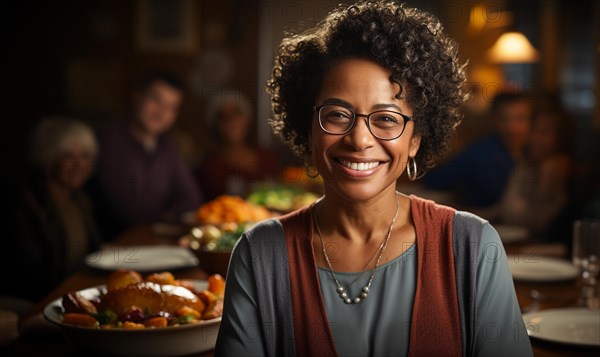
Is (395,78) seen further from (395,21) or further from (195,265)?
(195,265)

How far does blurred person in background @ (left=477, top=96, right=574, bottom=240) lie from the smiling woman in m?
2.19

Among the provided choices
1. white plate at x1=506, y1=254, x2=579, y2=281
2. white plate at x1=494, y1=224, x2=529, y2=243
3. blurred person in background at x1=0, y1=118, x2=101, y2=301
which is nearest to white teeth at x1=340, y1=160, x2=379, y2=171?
white plate at x1=506, y1=254, x2=579, y2=281

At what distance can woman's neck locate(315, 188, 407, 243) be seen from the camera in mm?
1420

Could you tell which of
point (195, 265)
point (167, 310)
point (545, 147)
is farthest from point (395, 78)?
point (545, 147)

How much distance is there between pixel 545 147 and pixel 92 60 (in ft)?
15.7

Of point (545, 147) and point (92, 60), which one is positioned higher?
point (92, 60)

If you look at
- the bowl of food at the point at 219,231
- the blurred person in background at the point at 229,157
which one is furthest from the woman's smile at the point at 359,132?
the blurred person in background at the point at 229,157

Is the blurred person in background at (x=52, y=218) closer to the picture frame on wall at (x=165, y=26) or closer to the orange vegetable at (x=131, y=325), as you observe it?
the orange vegetable at (x=131, y=325)

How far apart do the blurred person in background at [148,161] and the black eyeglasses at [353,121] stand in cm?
288

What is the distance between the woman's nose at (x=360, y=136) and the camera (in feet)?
4.35

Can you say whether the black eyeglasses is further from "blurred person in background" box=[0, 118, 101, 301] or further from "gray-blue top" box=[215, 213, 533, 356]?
"blurred person in background" box=[0, 118, 101, 301]

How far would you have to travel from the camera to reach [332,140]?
53.4 inches

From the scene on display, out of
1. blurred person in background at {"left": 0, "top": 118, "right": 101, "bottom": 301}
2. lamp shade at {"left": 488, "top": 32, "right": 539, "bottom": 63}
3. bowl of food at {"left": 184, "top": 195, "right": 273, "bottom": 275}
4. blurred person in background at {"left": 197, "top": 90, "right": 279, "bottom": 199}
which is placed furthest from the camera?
blurred person in background at {"left": 197, "top": 90, "right": 279, "bottom": 199}

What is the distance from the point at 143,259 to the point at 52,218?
0.93 metres
